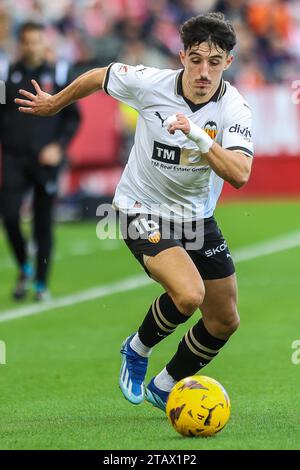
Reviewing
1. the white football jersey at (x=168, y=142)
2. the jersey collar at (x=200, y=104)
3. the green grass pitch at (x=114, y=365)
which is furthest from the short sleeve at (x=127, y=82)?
the green grass pitch at (x=114, y=365)

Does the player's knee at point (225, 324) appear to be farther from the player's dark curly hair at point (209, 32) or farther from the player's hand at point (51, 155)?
the player's hand at point (51, 155)

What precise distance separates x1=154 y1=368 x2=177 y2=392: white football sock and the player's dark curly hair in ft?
6.55

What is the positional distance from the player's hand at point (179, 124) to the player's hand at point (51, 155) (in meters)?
5.76

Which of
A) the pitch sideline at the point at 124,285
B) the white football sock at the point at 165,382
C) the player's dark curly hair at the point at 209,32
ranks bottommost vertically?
the pitch sideline at the point at 124,285

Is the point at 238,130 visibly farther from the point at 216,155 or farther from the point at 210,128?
the point at 216,155

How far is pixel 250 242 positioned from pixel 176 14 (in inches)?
335

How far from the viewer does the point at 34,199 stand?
1246 cm

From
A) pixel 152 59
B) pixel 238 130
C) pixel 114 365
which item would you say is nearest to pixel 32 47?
pixel 114 365

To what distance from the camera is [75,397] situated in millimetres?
7836

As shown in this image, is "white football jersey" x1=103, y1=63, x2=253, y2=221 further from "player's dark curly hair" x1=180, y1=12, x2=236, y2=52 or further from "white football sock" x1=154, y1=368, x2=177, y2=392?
"white football sock" x1=154, y1=368, x2=177, y2=392

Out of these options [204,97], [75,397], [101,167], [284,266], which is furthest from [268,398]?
[101,167]

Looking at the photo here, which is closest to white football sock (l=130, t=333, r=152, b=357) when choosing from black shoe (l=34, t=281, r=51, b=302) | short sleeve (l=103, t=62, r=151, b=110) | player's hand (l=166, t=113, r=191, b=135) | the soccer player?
the soccer player

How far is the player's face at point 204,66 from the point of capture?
6.91 meters

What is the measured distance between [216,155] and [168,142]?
0.61 metres
